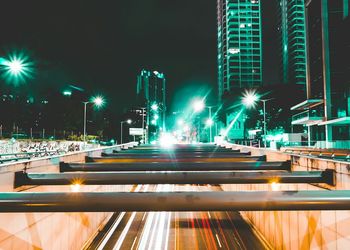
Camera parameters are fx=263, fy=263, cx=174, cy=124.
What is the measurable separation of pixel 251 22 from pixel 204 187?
5129 inches

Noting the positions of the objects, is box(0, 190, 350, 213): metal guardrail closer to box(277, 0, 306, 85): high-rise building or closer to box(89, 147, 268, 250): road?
box(89, 147, 268, 250): road

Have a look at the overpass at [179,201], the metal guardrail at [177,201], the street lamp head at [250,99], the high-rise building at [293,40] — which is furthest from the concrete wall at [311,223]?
the high-rise building at [293,40]

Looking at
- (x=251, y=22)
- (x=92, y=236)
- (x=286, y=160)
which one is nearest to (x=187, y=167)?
(x=286, y=160)

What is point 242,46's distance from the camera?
451ft

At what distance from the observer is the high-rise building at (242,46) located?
136 m

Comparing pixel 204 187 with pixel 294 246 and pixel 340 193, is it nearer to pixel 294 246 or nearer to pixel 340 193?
pixel 294 246

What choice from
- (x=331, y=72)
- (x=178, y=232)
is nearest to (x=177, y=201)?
(x=178, y=232)

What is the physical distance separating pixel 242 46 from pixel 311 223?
459 feet

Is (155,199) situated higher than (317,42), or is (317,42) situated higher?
(317,42)

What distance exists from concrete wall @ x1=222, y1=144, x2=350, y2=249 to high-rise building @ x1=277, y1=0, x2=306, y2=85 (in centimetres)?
11680

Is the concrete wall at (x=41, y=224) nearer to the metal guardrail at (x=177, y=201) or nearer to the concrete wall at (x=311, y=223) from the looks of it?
the metal guardrail at (x=177, y=201)

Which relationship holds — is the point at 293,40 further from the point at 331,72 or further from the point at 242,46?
the point at 331,72

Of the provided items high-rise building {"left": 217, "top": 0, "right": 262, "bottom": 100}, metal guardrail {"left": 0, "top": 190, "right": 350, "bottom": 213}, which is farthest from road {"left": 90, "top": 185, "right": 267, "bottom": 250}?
high-rise building {"left": 217, "top": 0, "right": 262, "bottom": 100}

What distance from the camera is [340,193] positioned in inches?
76.0
